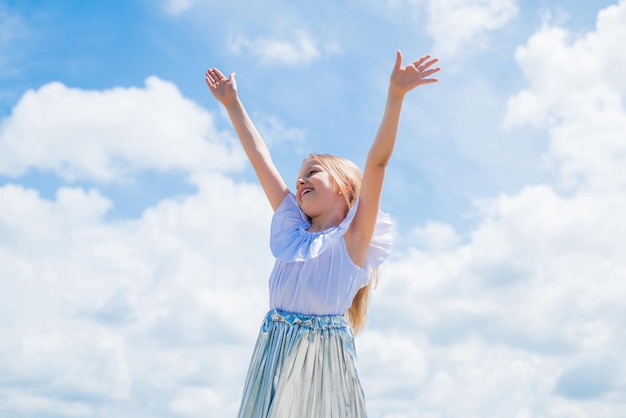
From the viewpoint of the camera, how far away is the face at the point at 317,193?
4562mm

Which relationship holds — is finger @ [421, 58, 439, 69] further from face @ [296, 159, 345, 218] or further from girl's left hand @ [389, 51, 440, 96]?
face @ [296, 159, 345, 218]

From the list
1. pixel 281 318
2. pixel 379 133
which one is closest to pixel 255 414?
pixel 281 318

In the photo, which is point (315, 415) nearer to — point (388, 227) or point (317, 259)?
point (317, 259)

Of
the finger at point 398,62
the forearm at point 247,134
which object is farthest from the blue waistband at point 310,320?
the finger at point 398,62

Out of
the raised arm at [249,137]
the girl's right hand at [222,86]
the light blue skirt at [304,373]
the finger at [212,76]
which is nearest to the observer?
the light blue skirt at [304,373]

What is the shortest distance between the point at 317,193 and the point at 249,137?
0.74 m

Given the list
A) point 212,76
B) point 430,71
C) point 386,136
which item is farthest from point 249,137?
point 430,71

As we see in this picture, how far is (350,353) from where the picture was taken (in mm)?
4199

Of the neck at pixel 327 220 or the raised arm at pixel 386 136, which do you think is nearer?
the raised arm at pixel 386 136

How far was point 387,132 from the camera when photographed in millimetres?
4129

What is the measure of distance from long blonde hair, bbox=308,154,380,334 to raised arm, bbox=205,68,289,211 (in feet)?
1.00

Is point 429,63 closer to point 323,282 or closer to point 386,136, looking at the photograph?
point 386,136

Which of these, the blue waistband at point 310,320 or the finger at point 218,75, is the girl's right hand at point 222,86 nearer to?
the finger at point 218,75

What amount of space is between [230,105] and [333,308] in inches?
68.8
